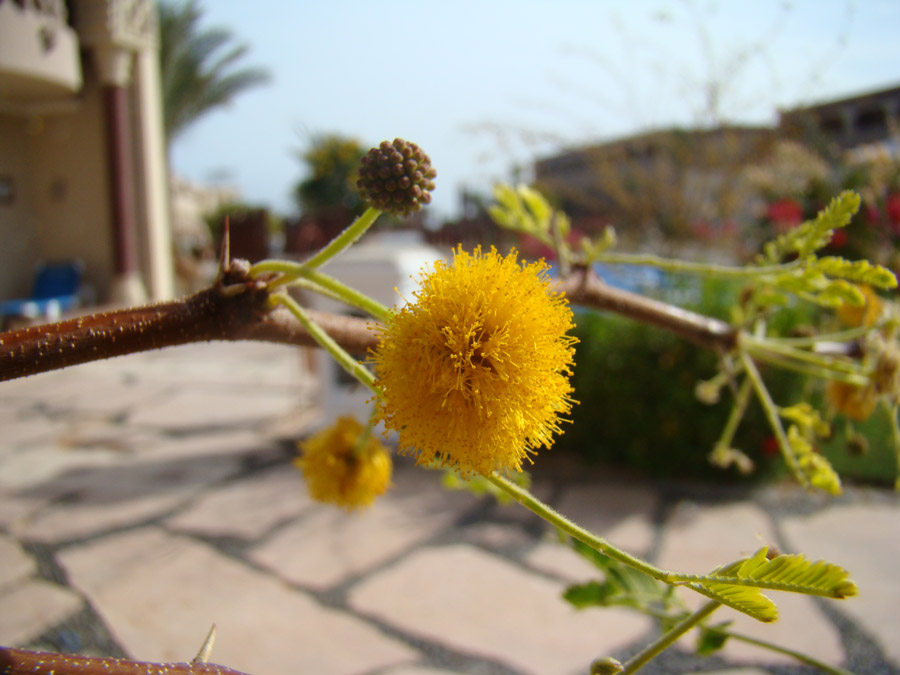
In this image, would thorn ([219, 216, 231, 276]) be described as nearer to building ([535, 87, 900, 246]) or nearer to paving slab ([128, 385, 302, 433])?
paving slab ([128, 385, 302, 433])

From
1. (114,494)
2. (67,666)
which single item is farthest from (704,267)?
(114,494)

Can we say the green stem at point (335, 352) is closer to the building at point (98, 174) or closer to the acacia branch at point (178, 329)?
the acacia branch at point (178, 329)

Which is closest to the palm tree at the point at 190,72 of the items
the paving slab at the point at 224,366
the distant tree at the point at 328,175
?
the distant tree at the point at 328,175

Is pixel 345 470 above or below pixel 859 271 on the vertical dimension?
below

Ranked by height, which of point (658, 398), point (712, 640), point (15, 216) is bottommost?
point (658, 398)

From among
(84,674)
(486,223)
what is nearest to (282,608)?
(84,674)

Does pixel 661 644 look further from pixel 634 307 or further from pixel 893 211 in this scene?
pixel 893 211

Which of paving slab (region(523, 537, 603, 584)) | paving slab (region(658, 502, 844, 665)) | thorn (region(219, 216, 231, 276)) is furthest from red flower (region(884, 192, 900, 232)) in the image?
thorn (region(219, 216, 231, 276))
